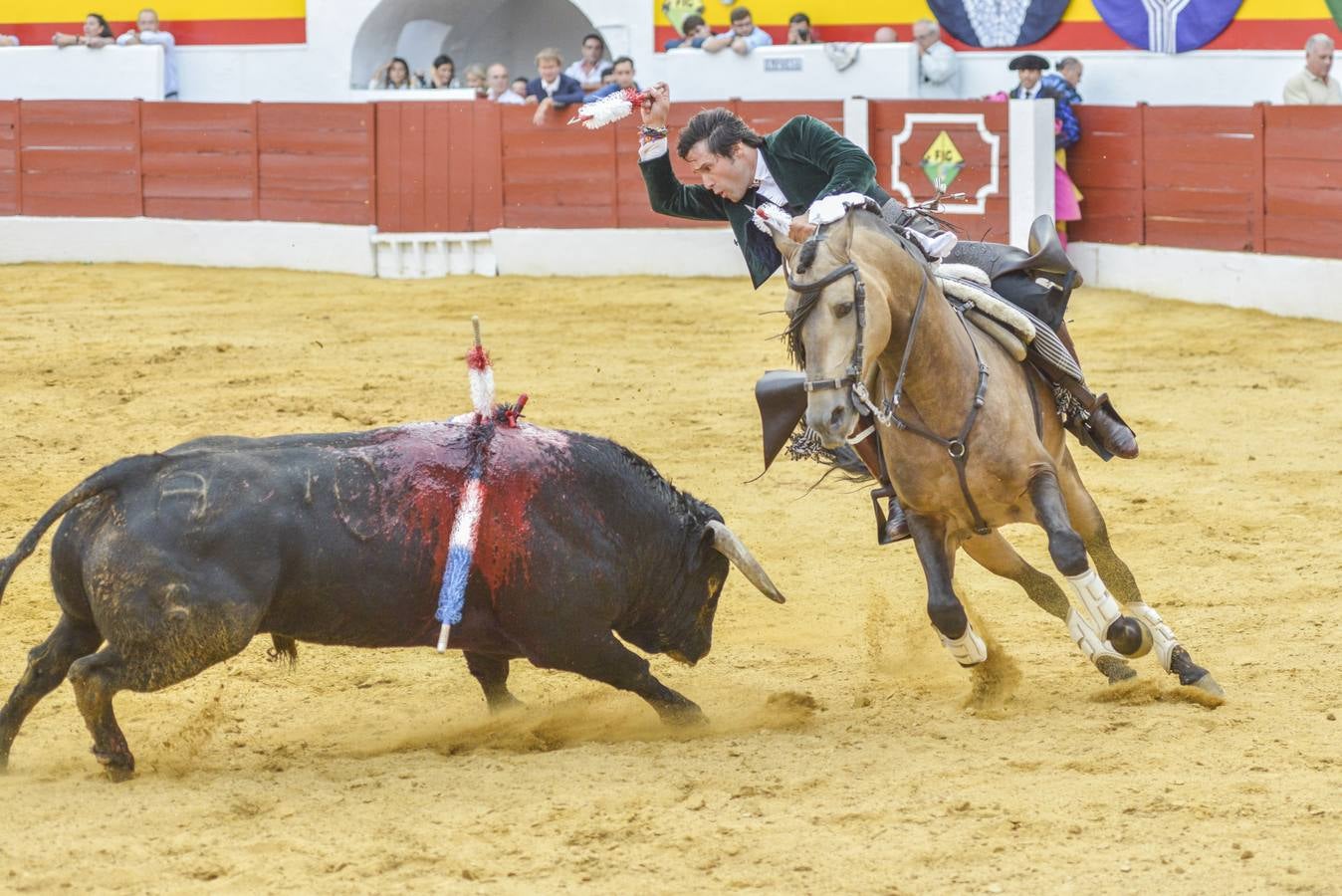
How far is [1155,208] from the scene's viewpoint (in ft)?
39.4

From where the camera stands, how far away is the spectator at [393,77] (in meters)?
15.1

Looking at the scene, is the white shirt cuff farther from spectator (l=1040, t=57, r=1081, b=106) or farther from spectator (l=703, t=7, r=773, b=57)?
spectator (l=703, t=7, r=773, b=57)

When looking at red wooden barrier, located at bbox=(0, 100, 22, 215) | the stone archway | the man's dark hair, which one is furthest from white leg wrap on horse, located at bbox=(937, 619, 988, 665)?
the stone archway

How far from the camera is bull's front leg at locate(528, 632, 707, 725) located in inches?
171

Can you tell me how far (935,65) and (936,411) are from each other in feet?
32.3

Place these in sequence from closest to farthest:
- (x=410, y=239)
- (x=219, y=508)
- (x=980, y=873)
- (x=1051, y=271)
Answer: (x=980, y=873), (x=219, y=508), (x=1051, y=271), (x=410, y=239)

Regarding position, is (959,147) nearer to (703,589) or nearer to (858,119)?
(858,119)

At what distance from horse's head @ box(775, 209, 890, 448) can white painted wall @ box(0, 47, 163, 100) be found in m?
12.9

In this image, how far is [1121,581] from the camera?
470 centimetres

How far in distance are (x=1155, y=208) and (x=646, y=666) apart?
844cm

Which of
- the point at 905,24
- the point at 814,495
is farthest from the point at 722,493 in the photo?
the point at 905,24

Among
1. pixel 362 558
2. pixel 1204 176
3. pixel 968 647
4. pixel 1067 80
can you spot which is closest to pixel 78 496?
pixel 362 558

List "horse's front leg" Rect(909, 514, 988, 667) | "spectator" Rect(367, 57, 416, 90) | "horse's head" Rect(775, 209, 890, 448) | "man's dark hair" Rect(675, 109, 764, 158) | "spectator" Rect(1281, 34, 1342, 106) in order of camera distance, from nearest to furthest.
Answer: "horse's head" Rect(775, 209, 890, 448) → "horse's front leg" Rect(909, 514, 988, 667) → "man's dark hair" Rect(675, 109, 764, 158) → "spectator" Rect(1281, 34, 1342, 106) → "spectator" Rect(367, 57, 416, 90)

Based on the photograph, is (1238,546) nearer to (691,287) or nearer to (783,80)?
(691,287)
